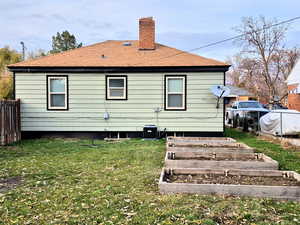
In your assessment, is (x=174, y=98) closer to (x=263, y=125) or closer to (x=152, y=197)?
(x=263, y=125)

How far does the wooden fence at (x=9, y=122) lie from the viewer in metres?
9.00

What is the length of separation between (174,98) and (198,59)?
2061 mm

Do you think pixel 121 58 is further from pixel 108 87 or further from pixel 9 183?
pixel 9 183

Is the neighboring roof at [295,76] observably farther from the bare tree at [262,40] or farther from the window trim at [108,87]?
the window trim at [108,87]

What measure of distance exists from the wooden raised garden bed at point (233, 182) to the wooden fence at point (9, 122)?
6.99 m

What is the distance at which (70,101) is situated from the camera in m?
10.7

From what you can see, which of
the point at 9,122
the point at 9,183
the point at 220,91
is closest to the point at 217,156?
the point at 220,91

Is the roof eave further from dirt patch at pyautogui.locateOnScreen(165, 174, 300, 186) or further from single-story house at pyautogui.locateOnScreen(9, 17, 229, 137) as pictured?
dirt patch at pyautogui.locateOnScreen(165, 174, 300, 186)

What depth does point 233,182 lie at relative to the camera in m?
4.45

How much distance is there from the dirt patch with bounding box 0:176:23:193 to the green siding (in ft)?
18.8

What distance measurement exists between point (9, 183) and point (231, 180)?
424 cm

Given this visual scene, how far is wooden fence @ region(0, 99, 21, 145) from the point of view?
29.5ft

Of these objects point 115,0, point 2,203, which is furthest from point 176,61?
point 2,203

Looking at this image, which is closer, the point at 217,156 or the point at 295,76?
the point at 217,156
